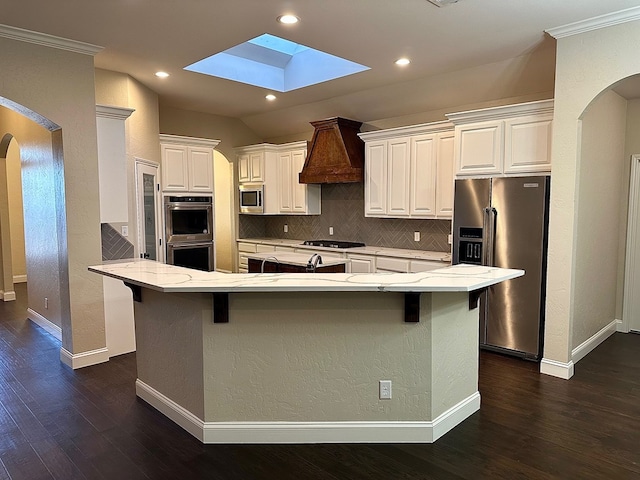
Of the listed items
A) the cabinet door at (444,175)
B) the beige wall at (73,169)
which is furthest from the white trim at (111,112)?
the cabinet door at (444,175)

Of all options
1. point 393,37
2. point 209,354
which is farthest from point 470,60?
point 209,354

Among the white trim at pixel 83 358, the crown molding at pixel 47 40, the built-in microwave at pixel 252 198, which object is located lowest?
the white trim at pixel 83 358

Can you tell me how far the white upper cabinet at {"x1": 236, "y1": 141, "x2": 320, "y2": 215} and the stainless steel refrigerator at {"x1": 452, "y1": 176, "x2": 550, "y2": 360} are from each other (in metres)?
2.94

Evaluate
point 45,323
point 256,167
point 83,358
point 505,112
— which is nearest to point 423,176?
point 505,112

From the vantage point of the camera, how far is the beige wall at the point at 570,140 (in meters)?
3.43

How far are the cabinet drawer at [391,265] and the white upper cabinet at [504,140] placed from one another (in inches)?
51.1

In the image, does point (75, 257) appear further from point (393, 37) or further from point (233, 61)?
point (393, 37)

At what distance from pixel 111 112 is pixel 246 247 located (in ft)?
12.1

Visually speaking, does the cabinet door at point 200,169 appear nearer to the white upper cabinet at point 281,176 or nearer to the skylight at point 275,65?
the white upper cabinet at point 281,176

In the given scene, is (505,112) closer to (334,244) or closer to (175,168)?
(334,244)

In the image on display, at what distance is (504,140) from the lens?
169 inches

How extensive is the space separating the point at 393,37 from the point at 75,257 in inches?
137

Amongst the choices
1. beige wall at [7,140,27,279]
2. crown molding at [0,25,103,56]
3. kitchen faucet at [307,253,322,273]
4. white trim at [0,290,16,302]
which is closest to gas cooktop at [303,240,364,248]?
kitchen faucet at [307,253,322,273]

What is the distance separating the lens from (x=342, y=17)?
3404 millimetres
